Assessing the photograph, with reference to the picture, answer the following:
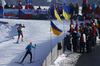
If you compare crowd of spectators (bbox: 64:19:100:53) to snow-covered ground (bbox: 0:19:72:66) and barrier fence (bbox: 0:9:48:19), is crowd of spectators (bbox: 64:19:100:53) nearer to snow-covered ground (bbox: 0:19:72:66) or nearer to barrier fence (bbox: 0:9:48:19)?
snow-covered ground (bbox: 0:19:72:66)

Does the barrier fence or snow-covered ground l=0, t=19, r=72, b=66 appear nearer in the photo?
snow-covered ground l=0, t=19, r=72, b=66

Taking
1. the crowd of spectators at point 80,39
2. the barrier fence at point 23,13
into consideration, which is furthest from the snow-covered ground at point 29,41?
the barrier fence at point 23,13

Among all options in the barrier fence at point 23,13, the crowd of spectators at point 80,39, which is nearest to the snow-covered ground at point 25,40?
the barrier fence at point 23,13

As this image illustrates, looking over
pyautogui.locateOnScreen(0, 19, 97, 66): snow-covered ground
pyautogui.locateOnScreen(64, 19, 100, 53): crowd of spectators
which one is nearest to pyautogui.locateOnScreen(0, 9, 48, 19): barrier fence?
pyautogui.locateOnScreen(0, 19, 97, 66): snow-covered ground

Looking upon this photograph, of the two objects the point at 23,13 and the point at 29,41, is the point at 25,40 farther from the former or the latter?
the point at 23,13

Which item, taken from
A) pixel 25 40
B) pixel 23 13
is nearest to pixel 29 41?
pixel 25 40

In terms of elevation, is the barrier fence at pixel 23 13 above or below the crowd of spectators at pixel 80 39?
above

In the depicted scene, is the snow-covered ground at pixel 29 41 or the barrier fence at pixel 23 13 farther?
the barrier fence at pixel 23 13

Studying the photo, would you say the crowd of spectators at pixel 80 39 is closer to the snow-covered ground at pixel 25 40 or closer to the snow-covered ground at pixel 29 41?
the snow-covered ground at pixel 29 41

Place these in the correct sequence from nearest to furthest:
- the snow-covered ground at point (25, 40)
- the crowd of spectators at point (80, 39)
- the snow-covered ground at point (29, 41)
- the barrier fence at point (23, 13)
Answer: the snow-covered ground at point (29, 41) → the snow-covered ground at point (25, 40) → the crowd of spectators at point (80, 39) → the barrier fence at point (23, 13)

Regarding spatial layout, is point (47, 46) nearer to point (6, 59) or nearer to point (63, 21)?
point (6, 59)

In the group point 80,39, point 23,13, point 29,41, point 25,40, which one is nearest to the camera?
point 80,39

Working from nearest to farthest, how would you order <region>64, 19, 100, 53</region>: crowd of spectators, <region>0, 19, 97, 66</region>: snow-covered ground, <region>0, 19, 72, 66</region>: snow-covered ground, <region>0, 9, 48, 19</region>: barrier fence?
1. <region>0, 19, 97, 66</region>: snow-covered ground
2. <region>0, 19, 72, 66</region>: snow-covered ground
3. <region>64, 19, 100, 53</region>: crowd of spectators
4. <region>0, 9, 48, 19</region>: barrier fence

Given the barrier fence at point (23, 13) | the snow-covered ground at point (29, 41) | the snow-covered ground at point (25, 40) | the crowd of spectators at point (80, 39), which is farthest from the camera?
the barrier fence at point (23, 13)
